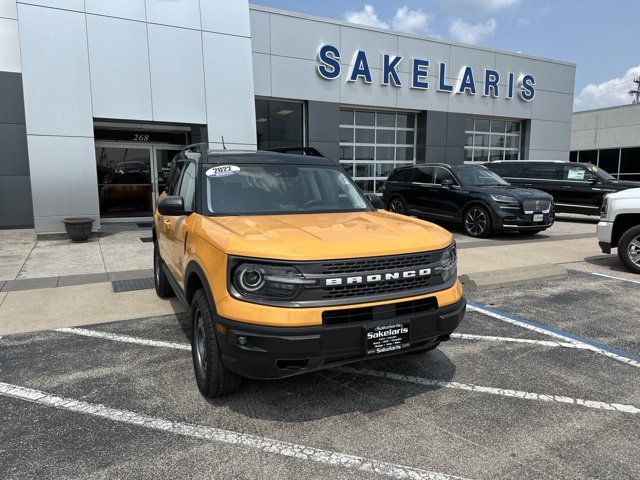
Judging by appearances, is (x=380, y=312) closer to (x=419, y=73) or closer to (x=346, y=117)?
(x=346, y=117)

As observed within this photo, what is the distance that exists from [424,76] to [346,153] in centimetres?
440

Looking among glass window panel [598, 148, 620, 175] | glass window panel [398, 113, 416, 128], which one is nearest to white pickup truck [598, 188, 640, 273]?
glass window panel [398, 113, 416, 128]

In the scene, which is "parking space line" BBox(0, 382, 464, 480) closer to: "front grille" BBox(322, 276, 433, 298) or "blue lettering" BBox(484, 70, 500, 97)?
"front grille" BBox(322, 276, 433, 298)

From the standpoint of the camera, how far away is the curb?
6.54m

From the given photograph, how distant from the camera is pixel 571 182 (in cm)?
1436

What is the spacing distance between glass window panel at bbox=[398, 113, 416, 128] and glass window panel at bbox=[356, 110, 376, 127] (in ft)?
4.41

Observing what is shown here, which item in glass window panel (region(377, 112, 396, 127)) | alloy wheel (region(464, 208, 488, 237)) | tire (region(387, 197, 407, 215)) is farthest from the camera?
glass window panel (region(377, 112, 396, 127))

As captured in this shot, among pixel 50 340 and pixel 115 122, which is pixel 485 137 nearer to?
pixel 115 122

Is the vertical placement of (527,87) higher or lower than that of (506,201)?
higher

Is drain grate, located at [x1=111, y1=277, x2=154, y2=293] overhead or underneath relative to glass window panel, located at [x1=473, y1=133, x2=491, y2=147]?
underneath

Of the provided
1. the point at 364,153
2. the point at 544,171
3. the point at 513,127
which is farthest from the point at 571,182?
the point at 513,127

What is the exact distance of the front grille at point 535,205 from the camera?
10.6 meters

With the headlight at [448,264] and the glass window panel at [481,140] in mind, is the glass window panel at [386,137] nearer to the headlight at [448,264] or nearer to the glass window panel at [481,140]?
the glass window panel at [481,140]

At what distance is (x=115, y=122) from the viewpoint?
12359mm
